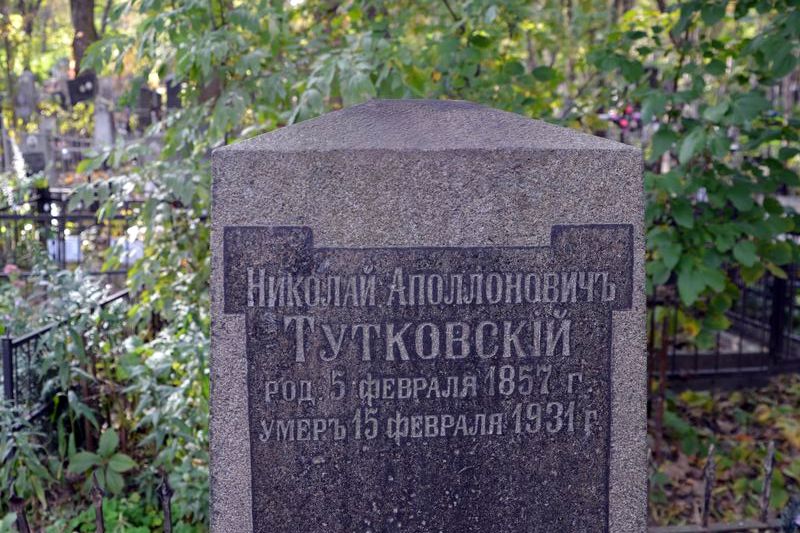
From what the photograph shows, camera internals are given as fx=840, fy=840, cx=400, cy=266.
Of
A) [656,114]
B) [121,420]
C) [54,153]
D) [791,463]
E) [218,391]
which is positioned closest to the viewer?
[218,391]

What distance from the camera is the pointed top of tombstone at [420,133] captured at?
2.21m

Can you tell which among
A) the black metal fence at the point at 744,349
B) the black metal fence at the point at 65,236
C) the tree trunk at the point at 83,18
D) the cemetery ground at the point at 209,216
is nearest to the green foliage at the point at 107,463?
the cemetery ground at the point at 209,216

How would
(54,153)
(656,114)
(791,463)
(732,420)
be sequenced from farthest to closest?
1. (54,153)
2. (732,420)
3. (791,463)
4. (656,114)

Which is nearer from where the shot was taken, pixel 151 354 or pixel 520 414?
pixel 520 414

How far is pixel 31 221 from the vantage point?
25.6 ft

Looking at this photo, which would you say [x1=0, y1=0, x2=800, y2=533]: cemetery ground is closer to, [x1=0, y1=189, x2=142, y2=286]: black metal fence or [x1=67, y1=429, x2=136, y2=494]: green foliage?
[x1=67, y1=429, x2=136, y2=494]: green foliage

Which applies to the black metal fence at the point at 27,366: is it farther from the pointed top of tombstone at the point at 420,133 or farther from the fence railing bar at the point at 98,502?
the pointed top of tombstone at the point at 420,133

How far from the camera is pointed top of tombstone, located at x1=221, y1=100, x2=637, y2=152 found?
2.21 m

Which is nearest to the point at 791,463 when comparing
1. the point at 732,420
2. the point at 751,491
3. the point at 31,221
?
the point at 751,491

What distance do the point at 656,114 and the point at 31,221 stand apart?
6.15 meters

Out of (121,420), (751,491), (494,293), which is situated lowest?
(751,491)

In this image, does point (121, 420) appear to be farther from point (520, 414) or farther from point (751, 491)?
point (751, 491)

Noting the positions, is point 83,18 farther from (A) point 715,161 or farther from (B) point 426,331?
(B) point 426,331

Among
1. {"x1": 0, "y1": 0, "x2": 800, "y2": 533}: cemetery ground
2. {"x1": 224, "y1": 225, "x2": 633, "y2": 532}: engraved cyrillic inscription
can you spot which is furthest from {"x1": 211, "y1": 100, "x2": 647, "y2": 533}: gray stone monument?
{"x1": 0, "y1": 0, "x2": 800, "y2": 533}: cemetery ground
